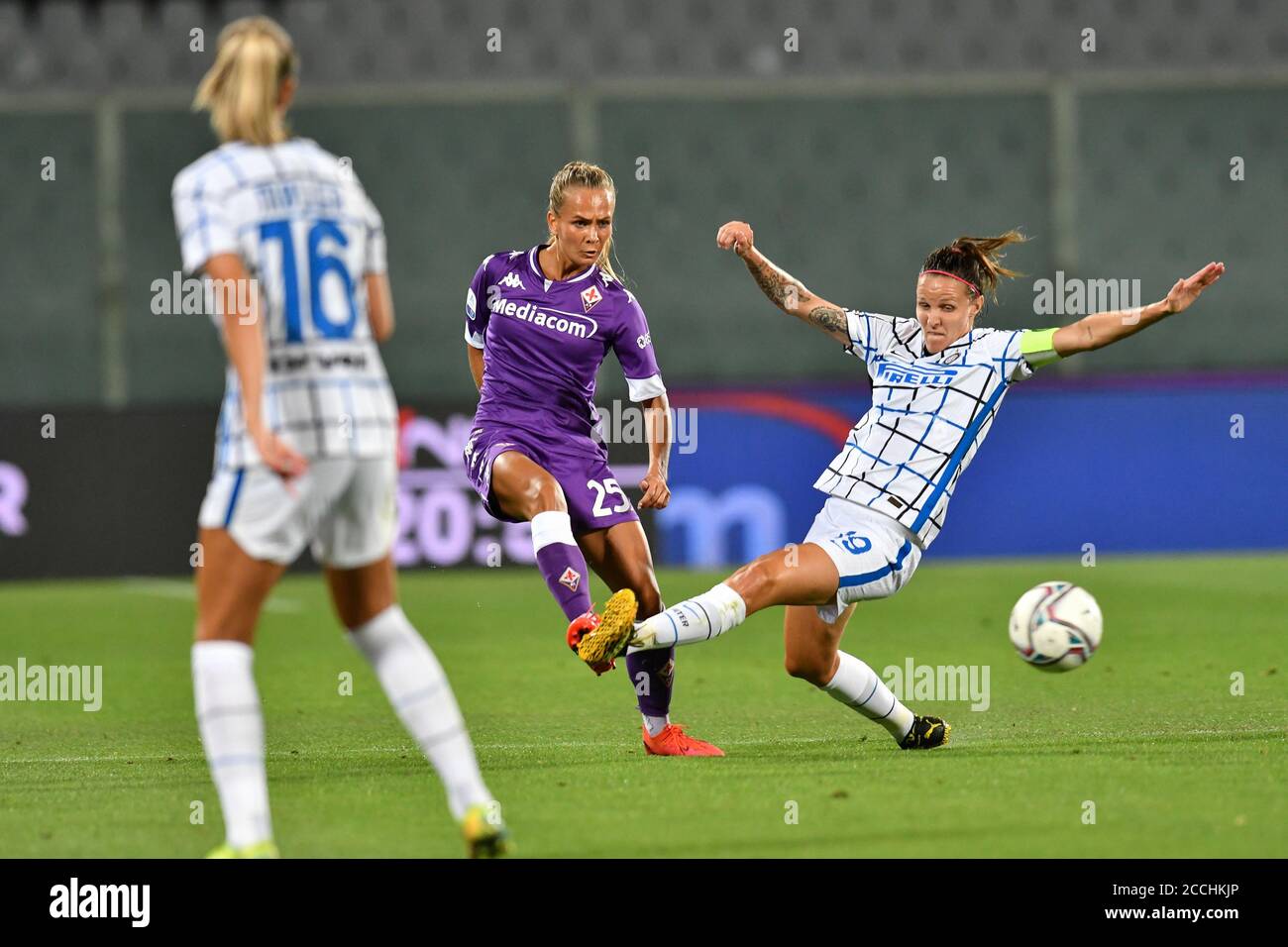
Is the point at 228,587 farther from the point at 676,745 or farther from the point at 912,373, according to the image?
the point at 912,373

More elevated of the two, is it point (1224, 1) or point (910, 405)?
point (1224, 1)

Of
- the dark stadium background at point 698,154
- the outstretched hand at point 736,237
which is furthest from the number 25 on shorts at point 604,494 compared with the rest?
the dark stadium background at point 698,154

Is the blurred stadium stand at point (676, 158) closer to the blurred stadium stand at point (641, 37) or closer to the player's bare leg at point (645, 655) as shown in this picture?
the blurred stadium stand at point (641, 37)

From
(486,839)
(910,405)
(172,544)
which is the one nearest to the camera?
(486,839)

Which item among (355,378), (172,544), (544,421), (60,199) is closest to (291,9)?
(60,199)

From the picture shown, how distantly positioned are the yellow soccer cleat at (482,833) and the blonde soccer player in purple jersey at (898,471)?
1.79 metres

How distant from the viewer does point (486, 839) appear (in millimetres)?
4605

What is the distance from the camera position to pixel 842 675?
675cm

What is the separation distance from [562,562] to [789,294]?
1.33m

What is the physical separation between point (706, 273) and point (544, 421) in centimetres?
1084

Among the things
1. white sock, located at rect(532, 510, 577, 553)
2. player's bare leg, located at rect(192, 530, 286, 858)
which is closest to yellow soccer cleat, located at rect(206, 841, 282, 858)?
player's bare leg, located at rect(192, 530, 286, 858)

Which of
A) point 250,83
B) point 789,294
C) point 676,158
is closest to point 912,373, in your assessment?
point 789,294
